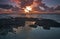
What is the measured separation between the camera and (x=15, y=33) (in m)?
2.13

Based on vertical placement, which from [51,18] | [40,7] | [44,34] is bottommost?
[44,34]

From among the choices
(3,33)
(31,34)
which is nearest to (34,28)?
(31,34)

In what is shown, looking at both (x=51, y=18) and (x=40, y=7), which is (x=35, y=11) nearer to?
(x=40, y=7)

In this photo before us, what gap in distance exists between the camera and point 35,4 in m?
2.13

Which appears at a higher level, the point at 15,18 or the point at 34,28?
the point at 15,18

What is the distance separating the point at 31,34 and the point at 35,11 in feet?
0.92

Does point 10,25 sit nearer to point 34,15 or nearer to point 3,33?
point 3,33

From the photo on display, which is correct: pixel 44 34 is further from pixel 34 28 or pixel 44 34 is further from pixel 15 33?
pixel 15 33

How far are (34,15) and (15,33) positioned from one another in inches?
12.4

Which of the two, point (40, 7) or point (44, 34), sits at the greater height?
point (40, 7)

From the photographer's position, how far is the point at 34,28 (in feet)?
6.94

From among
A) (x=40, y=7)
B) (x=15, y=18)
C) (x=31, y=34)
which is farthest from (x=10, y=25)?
(x=40, y=7)

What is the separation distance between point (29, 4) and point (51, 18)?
0.31 m

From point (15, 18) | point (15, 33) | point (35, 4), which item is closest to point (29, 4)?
Answer: point (35, 4)
